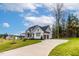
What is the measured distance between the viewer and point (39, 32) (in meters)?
4.09

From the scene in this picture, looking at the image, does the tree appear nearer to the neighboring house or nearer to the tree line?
the tree line

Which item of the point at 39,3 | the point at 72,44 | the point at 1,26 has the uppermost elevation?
the point at 39,3

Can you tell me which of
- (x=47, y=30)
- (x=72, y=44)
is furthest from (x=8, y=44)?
(x=72, y=44)

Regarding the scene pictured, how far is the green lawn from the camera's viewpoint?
13.0 feet

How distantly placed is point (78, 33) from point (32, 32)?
59cm

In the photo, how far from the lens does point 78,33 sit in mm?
4055

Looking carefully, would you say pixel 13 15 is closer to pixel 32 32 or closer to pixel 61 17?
pixel 32 32

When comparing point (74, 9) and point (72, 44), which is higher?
point (74, 9)

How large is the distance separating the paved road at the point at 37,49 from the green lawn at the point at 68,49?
2.5 inches

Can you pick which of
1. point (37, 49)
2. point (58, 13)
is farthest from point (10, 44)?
point (58, 13)

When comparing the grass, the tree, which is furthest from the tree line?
the grass

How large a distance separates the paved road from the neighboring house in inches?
3.0

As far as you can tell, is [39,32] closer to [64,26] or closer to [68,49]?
[64,26]

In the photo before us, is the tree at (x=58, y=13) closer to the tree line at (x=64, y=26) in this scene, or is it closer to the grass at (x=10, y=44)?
the tree line at (x=64, y=26)
